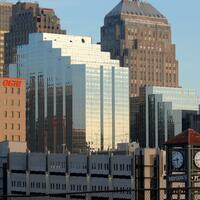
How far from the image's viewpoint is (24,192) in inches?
6152

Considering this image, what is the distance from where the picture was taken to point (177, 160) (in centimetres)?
11338

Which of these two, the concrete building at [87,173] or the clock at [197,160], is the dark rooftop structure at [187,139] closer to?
the clock at [197,160]

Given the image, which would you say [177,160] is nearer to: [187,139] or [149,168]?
[187,139]

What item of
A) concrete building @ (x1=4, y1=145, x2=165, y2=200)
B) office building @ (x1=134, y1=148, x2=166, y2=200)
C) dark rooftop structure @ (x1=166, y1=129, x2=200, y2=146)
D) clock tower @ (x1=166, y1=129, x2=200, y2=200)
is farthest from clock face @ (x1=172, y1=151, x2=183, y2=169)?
office building @ (x1=134, y1=148, x2=166, y2=200)

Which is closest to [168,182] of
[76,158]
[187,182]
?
[187,182]

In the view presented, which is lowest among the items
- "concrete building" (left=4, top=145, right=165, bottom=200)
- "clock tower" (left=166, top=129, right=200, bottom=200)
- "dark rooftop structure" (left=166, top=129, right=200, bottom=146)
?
"concrete building" (left=4, top=145, right=165, bottom=200)

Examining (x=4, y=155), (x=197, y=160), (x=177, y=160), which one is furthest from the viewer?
(x=4, y=155)

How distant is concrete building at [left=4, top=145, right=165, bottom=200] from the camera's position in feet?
459

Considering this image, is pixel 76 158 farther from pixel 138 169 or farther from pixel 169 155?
pixel 169 155

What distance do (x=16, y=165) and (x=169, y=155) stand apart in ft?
168

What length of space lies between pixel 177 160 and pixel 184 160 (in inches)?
35.6

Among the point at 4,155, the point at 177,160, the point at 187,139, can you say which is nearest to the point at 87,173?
→ the point at 4,155

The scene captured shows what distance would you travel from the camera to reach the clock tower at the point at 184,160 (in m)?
112

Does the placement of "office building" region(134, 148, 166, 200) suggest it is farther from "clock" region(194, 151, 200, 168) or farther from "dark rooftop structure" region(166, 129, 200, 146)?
"clock" region(194, 151, 200, 168)
